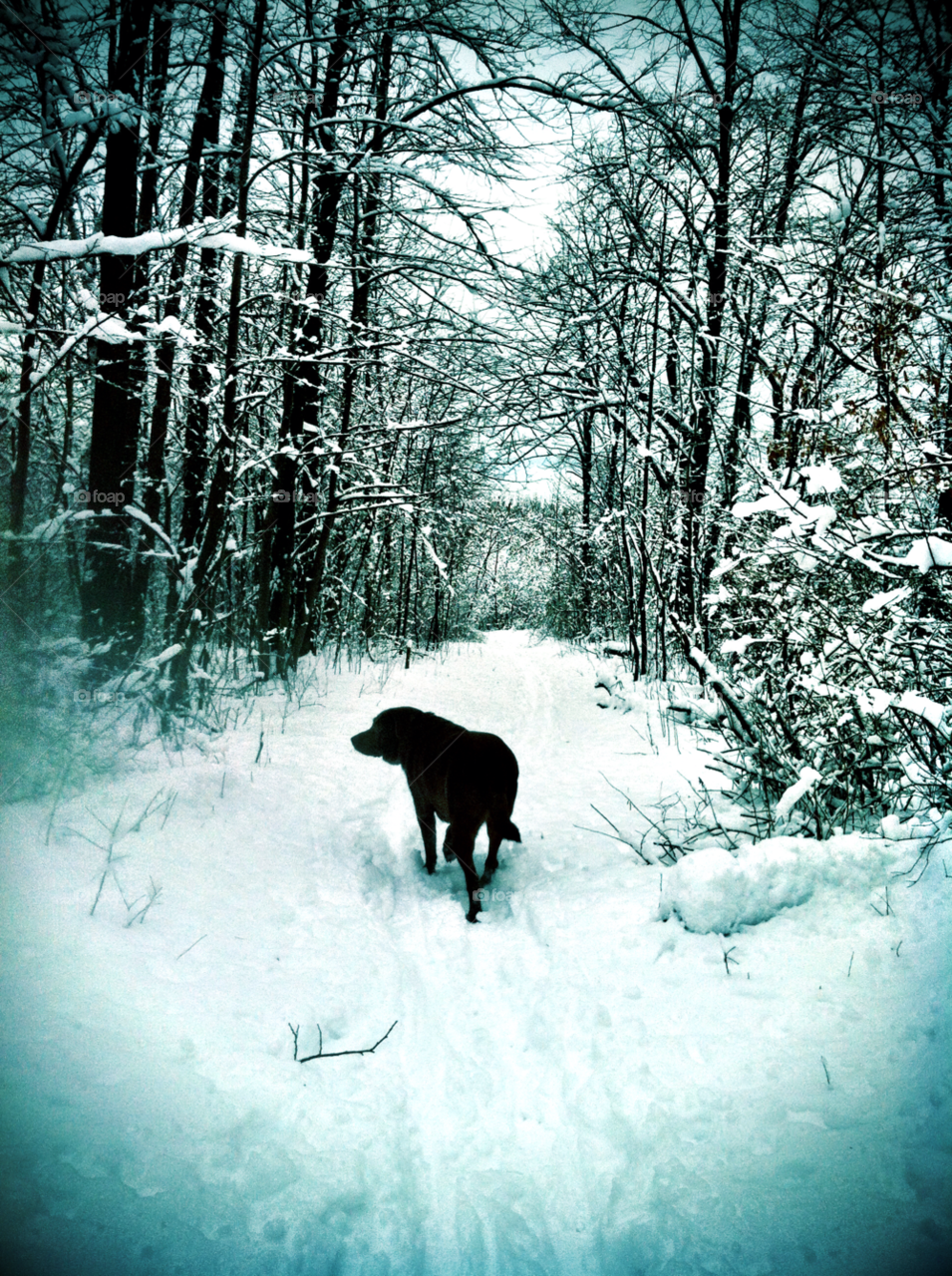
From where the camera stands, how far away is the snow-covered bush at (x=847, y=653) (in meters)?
2.47

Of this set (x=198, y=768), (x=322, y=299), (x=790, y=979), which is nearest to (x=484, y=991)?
(x=790, y=979)

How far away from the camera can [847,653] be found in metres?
2.94

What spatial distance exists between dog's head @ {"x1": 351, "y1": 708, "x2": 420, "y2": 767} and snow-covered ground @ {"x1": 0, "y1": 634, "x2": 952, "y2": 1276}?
2.70 ft

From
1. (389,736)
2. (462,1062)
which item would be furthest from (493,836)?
(462,1062)

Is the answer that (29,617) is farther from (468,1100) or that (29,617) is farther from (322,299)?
(322,299)

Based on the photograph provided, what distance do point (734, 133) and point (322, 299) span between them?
222 inches
